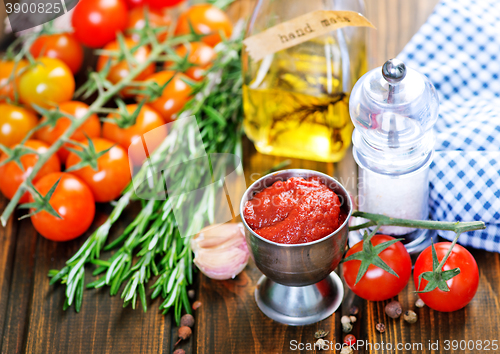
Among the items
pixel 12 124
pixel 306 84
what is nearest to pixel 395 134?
pixel 306 84

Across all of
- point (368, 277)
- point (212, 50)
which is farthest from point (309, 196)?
point (212, 50)

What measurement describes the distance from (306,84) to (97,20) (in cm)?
50

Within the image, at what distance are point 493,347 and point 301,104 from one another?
494 millimetres

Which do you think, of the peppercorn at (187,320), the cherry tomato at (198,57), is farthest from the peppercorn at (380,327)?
the cherry tomato at (198,57)

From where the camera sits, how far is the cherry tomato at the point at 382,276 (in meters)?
0.76

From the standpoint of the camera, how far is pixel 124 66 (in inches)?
44.3

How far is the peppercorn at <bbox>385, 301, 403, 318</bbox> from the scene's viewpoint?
31.1 inches

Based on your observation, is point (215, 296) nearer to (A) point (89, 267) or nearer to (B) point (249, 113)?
(A) point (89, 267)

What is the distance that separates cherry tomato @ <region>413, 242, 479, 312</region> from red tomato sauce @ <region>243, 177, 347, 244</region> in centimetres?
14

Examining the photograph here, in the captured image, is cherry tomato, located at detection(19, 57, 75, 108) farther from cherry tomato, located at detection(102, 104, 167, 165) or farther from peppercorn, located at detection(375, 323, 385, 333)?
peppercorn, located at detection(375, 323, 385, 333)

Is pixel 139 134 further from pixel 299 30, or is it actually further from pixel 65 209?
pixel 299 30

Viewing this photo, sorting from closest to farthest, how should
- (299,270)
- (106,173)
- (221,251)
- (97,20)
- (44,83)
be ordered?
(299,270) < (221,251) < (106,173) < (44,83) < (97,20)

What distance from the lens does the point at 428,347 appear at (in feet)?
2.48

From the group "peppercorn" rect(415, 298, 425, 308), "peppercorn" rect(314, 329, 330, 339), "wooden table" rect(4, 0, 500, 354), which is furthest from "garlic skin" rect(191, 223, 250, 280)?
"peppercorn" rect(415, 298, 425, 308)
